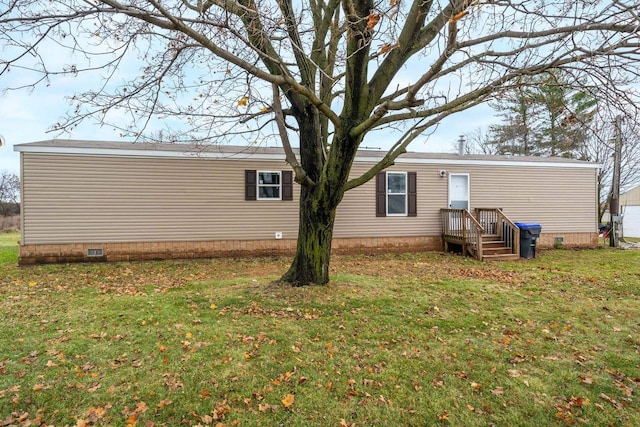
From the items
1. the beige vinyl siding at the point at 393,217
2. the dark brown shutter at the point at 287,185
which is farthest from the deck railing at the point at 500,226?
the dark brown shutter at the point at 287,185

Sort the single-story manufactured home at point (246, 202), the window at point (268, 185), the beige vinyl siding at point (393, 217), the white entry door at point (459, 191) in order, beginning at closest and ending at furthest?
the single-story manufactured home at point (246, 202)
the window at point (268, 185)
the beige vinyl siding at point (393, 217)
the white entry door at point (459, 191)

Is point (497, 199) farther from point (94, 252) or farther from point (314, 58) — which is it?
point (94, 252)

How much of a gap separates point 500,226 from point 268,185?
7.03 m

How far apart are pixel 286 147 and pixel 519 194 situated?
9.52m

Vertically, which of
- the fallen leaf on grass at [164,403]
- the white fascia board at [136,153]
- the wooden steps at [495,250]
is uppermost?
the white fascia board at [136,153]

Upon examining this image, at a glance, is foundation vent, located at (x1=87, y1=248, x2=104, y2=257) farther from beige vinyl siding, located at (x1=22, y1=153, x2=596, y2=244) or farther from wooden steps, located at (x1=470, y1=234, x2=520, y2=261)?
wooden steps, located at (x1=470, y1=234, x2=520, y2=261)

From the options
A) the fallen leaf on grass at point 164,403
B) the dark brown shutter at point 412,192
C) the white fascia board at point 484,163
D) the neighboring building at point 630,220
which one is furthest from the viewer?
the neighboring building at point 630,220

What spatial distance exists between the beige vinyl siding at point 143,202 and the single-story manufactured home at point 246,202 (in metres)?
0.03

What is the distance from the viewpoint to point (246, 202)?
964 centimetres

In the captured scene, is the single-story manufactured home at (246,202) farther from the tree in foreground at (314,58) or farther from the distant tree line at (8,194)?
the distant tree line at (8,194)

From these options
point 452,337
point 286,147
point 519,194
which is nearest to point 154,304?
point 286,147

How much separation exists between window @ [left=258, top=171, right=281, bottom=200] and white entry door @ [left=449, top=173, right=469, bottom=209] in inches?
220

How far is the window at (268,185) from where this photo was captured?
9633mm

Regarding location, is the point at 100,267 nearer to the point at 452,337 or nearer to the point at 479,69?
the point at 452,337
